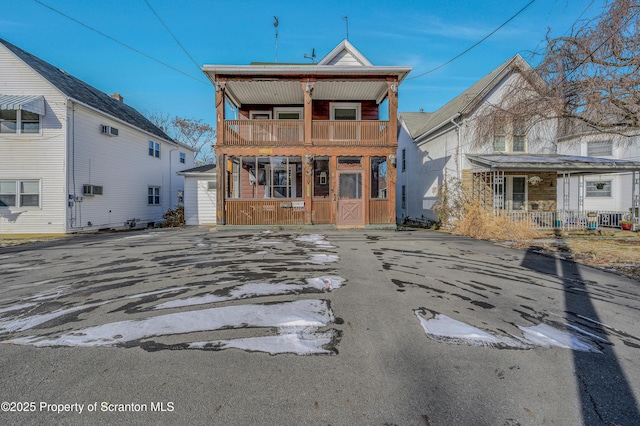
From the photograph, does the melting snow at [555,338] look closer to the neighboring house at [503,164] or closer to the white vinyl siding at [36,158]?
the neighboring house at [503,164]

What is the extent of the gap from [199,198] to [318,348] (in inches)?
657

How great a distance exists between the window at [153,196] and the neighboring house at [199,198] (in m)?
3.24

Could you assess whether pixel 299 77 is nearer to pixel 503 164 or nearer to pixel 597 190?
pixel 503 164

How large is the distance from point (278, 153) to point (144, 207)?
1052 cm

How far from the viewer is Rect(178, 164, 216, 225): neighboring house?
694 inches

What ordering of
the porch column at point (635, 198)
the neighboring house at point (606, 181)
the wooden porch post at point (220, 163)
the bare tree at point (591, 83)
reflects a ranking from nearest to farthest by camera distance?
1. the bare tree at point (591, 83)
2. the wooden porch post at point (220, 163)
3. the porch column at point (635, 198)
4. the neighboring house at point (606, 181)

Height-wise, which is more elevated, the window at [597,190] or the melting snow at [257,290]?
the window at [597,190]

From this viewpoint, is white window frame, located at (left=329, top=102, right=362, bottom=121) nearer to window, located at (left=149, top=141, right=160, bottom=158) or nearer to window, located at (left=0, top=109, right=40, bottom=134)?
window, located at (left=149, top=141, right=160, bottom=158)

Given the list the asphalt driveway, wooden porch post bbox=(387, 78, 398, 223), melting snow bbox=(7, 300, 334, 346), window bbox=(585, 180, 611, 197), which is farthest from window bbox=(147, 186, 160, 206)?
window bbox=(585, 180, 611, 197)

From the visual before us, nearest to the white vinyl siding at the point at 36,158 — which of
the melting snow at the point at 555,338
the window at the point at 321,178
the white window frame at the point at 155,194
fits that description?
the white window frame at the point at 155,194

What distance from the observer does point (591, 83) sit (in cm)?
780

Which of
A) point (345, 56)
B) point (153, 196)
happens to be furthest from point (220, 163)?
point (153, 196)

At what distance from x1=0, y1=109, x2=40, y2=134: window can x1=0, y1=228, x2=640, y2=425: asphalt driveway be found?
11108 mm

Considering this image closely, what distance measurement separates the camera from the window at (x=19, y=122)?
42.6ft
